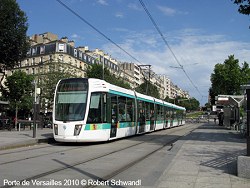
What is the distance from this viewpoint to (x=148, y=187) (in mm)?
7430

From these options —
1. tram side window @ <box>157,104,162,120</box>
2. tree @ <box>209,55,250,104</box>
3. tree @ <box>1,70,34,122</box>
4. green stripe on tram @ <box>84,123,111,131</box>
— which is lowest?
green stripe on tram @ <box>84,123,111,131</box>

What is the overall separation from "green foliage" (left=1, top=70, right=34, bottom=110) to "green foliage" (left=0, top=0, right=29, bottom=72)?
38.9 ft

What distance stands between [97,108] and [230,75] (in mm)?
47454

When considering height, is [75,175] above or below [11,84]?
below

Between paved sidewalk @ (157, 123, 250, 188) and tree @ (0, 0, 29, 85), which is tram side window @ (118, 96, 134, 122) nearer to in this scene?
paved sidewalk @ (157, 123, 250, 188)

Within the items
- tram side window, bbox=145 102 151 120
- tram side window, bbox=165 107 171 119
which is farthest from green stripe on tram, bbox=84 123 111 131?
tram side window, bbox=165 107 171 119

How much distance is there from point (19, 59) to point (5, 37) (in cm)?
302

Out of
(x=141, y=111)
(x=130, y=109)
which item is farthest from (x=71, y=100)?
(x=141, y=111)

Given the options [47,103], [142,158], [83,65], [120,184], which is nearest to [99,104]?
[142,158]

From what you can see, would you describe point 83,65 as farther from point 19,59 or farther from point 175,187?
point 175,187

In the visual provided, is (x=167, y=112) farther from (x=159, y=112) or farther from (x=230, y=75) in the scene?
(x=230, y=75)

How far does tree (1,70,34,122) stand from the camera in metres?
44.5

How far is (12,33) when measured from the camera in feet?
100

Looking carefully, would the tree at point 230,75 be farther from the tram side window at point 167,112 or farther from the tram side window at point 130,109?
the tram side window at point 130,109
